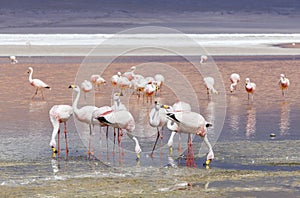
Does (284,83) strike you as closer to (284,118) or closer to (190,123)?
(284,118)

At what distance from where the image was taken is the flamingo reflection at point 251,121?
10680 millimetres

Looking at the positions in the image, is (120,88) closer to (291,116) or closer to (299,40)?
(291,116)

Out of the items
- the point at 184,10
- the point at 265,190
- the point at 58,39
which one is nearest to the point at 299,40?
the point at 58,39

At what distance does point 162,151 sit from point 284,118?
10.7 ft

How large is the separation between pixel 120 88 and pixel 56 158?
586 cm

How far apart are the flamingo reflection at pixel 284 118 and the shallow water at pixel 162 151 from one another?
0.6 inches

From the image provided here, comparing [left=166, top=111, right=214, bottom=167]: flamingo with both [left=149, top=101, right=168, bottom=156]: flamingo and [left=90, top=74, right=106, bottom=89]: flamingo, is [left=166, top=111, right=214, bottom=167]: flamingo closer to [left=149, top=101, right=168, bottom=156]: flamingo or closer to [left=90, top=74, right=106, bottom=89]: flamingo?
[left=149, top=101, right=168, bottom=156]: flamingo

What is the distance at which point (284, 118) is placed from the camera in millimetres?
11891

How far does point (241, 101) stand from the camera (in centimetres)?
1398

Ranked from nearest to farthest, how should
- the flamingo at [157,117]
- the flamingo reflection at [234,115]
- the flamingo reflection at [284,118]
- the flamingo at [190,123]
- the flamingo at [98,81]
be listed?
the flamingo at [190,123] → the flamingo at [157,117] → the flamingo reflection at [284,118] → the flamingo reflection at [234,115] → the flamingo at [98,81]

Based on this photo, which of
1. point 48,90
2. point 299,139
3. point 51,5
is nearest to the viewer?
point 299,139

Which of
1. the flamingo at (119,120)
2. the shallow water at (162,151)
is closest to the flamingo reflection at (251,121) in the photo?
the shallow water at (162,151)

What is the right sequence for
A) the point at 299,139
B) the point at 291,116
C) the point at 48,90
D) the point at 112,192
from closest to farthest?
the point at 112,192 → the point at 299,139 → the point at 291,116 → the point at 48,90

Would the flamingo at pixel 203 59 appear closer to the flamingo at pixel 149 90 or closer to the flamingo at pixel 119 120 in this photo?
the flamingo at pixel 149 90
